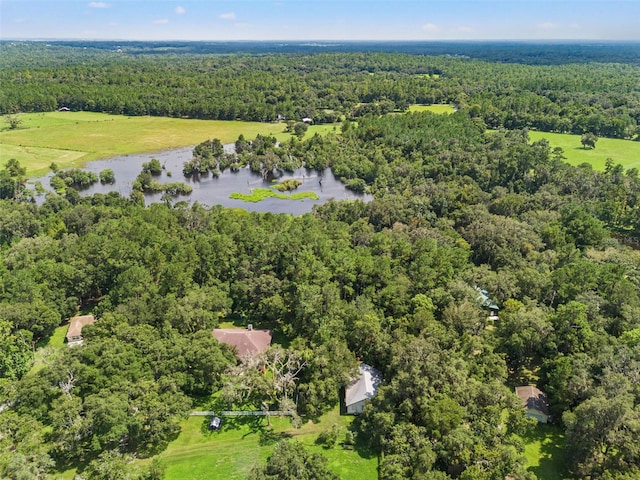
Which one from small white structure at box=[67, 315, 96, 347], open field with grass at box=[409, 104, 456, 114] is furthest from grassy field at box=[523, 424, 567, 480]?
open field with grass at box=[409, 104, 456, 114]

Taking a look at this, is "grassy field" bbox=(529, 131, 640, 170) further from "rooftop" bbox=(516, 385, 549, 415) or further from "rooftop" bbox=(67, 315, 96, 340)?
"rooftop" bbox=(67, 315, 96, 340)

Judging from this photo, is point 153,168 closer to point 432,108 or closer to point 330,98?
point 330,98

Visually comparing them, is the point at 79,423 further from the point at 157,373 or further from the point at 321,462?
the point at 321,462

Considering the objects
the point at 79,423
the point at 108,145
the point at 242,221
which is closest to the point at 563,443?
the point at 79,423

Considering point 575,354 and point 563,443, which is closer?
point 563,443

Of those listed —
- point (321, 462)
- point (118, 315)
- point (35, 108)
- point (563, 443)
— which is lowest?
point (563, 443)

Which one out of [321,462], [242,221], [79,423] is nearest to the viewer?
[321,462]

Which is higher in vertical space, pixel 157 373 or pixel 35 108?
pixel 35 108
